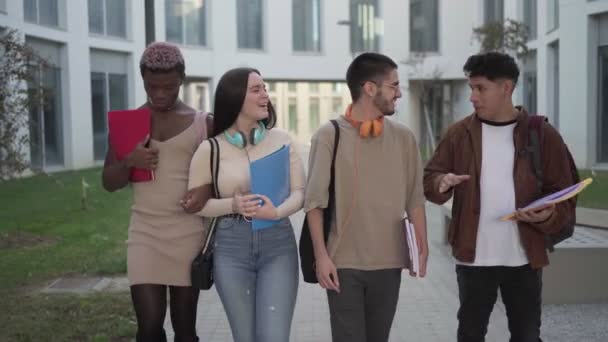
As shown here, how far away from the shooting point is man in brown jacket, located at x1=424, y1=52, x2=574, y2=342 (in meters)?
4.10

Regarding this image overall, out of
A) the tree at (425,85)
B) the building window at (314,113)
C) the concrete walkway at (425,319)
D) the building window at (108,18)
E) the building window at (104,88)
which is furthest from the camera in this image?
the building window at (314,113)

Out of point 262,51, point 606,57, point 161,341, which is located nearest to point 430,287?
point 161,341

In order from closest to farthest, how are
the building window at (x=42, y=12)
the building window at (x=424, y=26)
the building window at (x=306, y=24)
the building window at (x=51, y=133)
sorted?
the building window at (x=42, y=12)
the building window at (x=51, y=133)
the building window at (x=306, y=24)
the building window at (x=424, y=26)

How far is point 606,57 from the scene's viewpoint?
66.8 ft

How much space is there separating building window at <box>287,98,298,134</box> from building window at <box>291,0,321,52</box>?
2353 cm

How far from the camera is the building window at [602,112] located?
67.4ft

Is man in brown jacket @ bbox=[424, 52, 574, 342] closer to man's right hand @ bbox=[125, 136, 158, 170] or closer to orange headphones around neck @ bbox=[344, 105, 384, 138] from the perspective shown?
orange headphones around neck @ bbox=[344, 105, 384, 138]

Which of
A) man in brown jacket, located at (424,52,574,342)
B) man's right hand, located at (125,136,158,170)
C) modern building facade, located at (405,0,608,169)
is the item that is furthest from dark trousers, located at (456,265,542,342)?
modern building facade, located at (405,0,608,169)

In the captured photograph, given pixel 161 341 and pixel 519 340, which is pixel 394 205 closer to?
pixel 519 340

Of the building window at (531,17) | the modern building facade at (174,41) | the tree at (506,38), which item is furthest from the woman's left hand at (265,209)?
the building window at (531,17)

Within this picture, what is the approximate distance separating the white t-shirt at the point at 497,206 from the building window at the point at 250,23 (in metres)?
32.2

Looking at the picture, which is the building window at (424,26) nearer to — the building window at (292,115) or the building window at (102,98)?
the building window at (102,98)

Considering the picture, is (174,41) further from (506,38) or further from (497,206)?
(497,206)

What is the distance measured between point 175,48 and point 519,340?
7.83 feet
